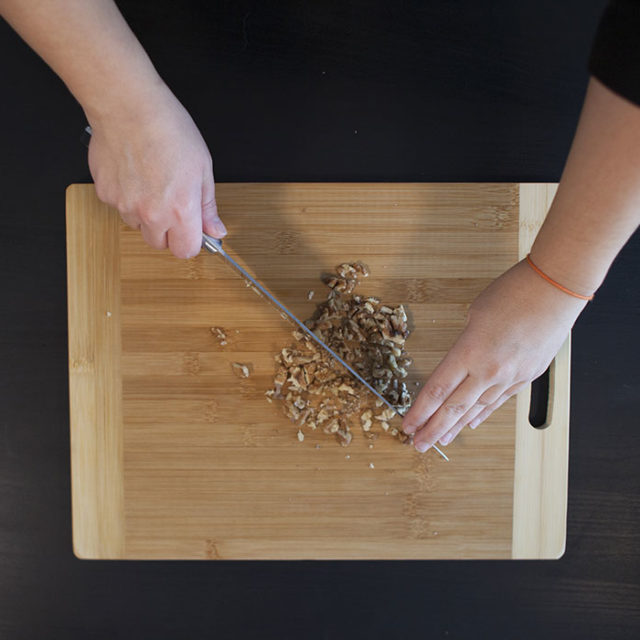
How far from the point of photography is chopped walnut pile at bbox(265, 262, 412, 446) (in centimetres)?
106

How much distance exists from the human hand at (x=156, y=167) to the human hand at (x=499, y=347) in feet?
1.48

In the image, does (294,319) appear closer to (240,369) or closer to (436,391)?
(240,369)

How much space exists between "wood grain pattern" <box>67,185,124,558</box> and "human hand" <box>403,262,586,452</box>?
58 cm

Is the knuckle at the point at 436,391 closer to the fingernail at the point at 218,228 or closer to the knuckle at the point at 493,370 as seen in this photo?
the knuckle at the point at 493,370

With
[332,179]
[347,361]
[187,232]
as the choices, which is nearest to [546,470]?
[347,361]

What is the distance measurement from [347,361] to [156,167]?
48cm

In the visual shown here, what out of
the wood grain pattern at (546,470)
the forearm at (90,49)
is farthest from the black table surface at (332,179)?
the forearm at (90,49)

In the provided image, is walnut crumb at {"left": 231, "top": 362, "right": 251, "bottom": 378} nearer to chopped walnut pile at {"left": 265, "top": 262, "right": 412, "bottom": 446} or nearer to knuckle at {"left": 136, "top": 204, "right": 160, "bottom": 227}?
chopped walnut pile at {"left": 265, "top": 262, "right": 412, "bottom": 446}

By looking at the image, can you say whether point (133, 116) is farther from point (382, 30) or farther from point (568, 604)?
point (568, 604)

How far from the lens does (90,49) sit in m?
0.77

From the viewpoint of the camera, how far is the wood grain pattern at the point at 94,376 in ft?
3.56

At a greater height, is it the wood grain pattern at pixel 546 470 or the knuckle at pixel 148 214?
the knuckle at pixel 148 214

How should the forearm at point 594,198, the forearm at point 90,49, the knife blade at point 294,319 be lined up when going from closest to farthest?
the forearm at point 594,198 → the forearm at point 90,49 → the knife blade at point 294,319

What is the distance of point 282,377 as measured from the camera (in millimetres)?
1077
